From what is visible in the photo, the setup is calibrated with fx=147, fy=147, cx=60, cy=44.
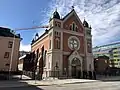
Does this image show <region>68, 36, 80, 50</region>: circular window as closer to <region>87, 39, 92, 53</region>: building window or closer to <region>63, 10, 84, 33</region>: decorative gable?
<region>63, 10, 84, 33</region>: decorative gable

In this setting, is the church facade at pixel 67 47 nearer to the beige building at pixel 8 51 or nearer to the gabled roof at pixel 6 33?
the beige building at pixel 8 51

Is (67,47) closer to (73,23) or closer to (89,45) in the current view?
(73,23)

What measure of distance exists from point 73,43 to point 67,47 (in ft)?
7.99

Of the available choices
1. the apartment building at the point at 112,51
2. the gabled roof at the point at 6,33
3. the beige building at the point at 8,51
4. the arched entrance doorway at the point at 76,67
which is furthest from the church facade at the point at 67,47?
the apartment building at the point at 112,51

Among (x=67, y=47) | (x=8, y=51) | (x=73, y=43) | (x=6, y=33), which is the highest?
(x=6, y=33)

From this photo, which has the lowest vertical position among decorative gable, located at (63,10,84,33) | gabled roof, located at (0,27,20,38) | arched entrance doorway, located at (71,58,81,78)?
arched entrance doorway, located at (71,58,81,78)

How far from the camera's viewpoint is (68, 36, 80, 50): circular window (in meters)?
38.1

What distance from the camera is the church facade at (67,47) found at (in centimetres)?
3462

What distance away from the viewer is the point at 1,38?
35594 millimetres

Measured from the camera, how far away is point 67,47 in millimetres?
37156

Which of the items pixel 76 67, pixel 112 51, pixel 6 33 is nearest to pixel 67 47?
pixel 76 67

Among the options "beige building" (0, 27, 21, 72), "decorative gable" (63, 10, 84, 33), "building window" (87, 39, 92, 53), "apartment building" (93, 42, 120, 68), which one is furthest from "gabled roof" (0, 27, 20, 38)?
"apartment building" (93, 42, 120, 68)

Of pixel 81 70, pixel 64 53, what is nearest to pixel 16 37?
pixel 64 53

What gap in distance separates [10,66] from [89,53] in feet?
67.9
